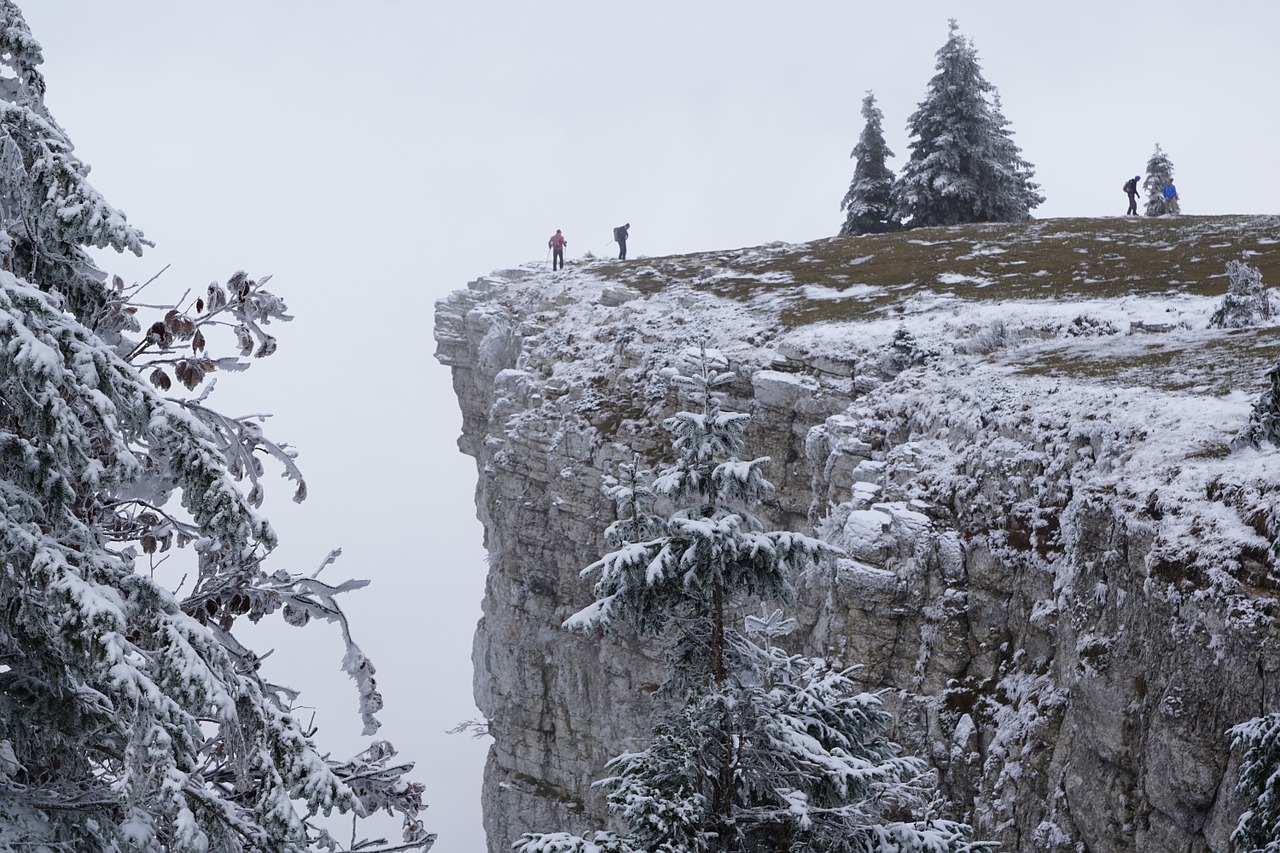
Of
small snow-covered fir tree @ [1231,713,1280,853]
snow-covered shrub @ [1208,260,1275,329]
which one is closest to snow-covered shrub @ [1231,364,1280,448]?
small snow-covered fir tree @ [1231,713,1280,853]

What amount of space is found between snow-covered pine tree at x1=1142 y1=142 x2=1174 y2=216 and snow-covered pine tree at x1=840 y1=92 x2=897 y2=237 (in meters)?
12.0

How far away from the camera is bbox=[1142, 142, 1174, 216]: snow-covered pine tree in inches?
1891

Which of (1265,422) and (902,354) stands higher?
(902,354)

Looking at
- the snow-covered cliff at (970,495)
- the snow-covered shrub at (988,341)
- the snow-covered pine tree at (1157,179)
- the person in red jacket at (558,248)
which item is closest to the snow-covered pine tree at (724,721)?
the snow-covered cliff at (970,495)

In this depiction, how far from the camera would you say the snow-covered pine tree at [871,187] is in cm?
5003

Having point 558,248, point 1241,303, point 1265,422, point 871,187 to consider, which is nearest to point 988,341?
point 1241,303

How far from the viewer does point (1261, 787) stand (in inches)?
312

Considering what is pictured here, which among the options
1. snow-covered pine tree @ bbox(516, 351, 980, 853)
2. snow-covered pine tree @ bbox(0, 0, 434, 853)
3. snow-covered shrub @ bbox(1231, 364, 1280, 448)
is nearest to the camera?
snow-covered pine tree @ bbox(0, 0, 434, 853)

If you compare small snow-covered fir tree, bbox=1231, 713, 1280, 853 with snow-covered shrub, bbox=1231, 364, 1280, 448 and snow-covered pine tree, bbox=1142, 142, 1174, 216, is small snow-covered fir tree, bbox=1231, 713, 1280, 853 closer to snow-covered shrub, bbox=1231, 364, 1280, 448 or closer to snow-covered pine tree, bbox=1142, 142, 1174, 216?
snow-covered shrub, bbox=1231, 364, 1280, 448

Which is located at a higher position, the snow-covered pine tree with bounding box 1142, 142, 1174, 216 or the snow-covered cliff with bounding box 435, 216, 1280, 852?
the snow-covered pine tree with bounding box 1142, 142, 1174, 216

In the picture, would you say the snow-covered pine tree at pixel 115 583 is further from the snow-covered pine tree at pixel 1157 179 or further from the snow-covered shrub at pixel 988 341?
the snow-covered pine tree at pixel 1157 179

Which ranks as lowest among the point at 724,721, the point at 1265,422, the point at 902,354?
the point at 724,721

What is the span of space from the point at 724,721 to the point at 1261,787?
425 cm

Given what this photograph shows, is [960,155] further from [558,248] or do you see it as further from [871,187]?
[558,248]
